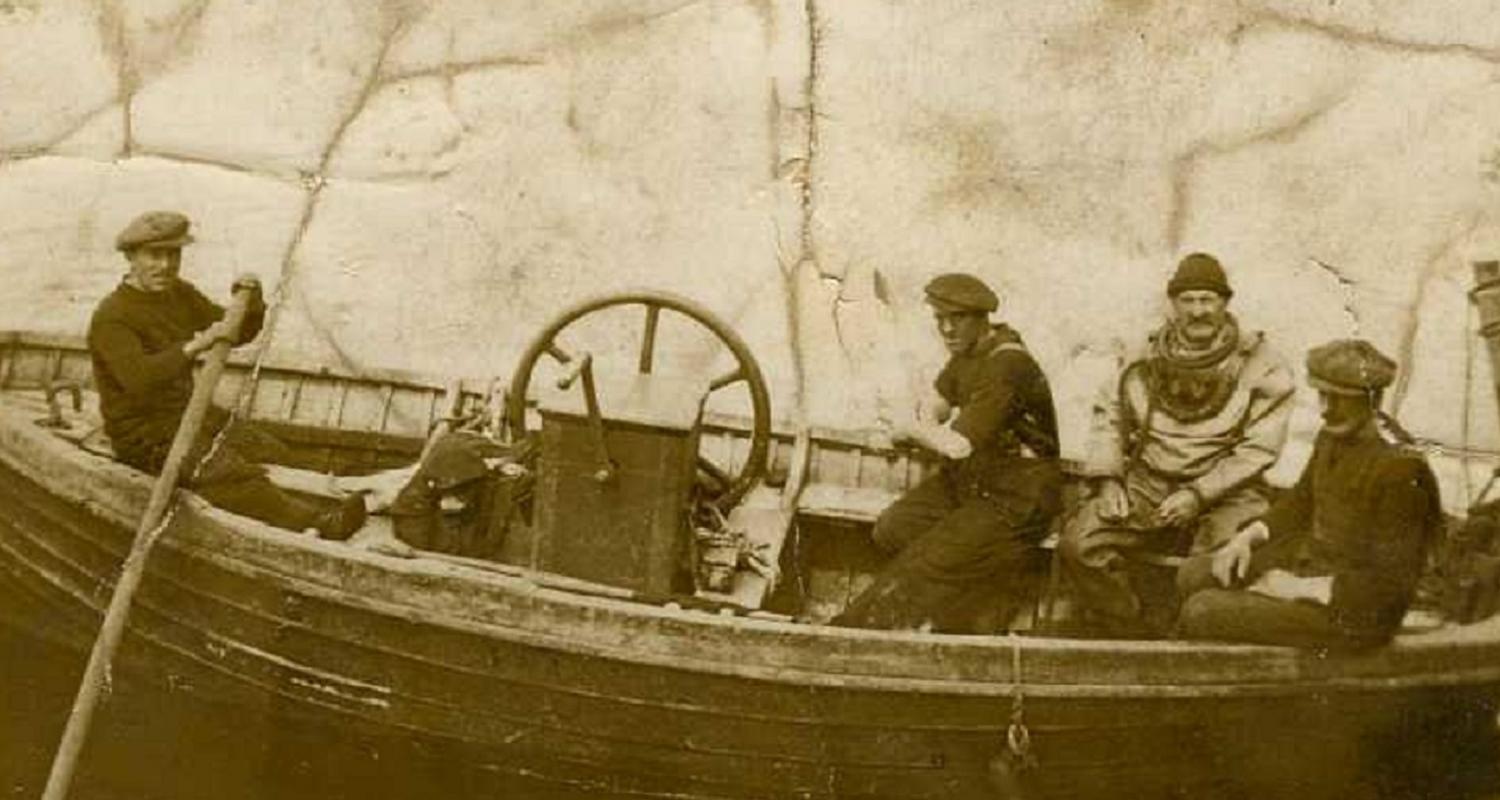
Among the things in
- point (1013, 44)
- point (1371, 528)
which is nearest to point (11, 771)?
point (1371, 528)

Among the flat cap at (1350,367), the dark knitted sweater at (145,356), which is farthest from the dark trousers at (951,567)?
the dark knitted sweater at (145,356)

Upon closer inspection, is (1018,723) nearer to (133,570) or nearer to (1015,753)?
(1015,753)

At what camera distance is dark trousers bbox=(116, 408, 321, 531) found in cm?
415

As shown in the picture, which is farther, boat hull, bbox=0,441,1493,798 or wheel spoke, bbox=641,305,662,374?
wheel spoke, bbox=641,305,662,374

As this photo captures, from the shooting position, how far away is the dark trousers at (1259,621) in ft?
12.0

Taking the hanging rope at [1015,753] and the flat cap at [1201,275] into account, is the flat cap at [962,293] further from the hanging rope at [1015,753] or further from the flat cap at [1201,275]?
the hanging rope at [1015,753]

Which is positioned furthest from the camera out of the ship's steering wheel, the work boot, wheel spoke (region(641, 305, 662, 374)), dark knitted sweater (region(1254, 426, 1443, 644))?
the work boot

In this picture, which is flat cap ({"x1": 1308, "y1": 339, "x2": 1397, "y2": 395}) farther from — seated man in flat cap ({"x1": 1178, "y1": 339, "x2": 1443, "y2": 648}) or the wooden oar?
the wooden oar

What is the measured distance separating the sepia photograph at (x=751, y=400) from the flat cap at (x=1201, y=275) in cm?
2

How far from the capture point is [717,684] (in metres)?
3.72

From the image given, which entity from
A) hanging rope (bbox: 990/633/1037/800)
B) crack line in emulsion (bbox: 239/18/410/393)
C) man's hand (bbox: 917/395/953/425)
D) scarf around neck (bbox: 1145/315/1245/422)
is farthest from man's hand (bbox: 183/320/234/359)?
scarf around neck (bbox: 1145/315/1245/422)

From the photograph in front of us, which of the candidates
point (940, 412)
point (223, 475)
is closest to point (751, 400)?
point (940, 412)

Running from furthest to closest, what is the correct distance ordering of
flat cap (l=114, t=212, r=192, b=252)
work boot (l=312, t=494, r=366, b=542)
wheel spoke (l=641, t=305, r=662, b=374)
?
work boot (l=312, t=494, r=366, b=542)
flat cap (l=114, t=212, r=192, b=252)
wheel spoke (l=641, t=305, r=662, b=374)

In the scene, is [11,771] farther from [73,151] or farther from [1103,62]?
[1103,62]
